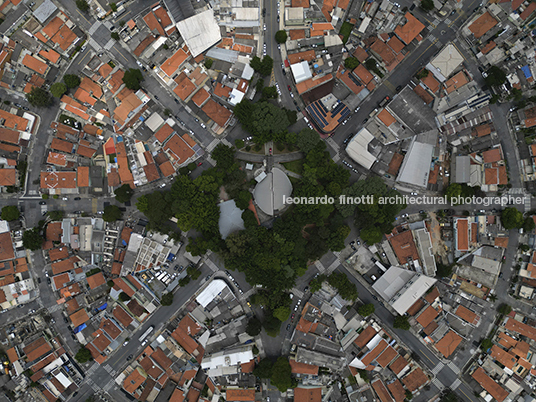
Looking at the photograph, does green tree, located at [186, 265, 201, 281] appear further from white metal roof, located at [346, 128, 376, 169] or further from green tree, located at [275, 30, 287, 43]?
green tree, located at [275, 30, 287, 43]

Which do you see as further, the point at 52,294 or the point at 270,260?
the point at 52,294

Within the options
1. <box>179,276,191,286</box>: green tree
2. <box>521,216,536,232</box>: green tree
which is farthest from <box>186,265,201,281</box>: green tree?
<box>521,216,536,232</box>: green tree

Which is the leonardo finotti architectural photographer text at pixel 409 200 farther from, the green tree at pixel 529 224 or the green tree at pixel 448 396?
the green tree at pixel 448 396

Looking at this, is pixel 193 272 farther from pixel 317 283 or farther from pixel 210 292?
pixel 317 283

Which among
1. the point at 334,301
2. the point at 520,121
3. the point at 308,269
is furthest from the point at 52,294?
the point at 520,121

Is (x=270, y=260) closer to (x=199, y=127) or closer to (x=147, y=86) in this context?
(x=199, y=127)

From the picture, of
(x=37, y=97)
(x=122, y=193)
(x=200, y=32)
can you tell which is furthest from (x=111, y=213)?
(x=200, y=32)
